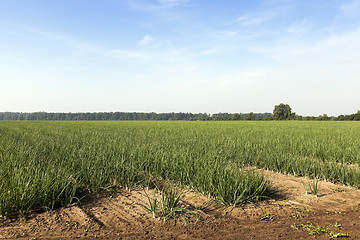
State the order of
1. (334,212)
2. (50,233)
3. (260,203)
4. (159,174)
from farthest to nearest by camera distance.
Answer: (159,174), (260,203), (334,212), (50,233)

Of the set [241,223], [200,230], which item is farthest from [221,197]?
[200,230]

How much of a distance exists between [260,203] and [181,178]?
1.49m

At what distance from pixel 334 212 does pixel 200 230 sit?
77.9 inches

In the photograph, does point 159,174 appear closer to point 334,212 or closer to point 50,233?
point 50,233

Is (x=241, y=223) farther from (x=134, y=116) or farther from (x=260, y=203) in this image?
(x=134, y=116)

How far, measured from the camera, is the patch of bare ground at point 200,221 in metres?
2.53

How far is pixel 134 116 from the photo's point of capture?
17412cm

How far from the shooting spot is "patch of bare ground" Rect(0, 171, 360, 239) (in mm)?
2527

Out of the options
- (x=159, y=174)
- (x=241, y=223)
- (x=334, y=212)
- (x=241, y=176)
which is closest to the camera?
(x=241, y=223)

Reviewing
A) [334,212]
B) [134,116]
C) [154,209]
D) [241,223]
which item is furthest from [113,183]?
[134,116]

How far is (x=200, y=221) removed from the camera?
286cm

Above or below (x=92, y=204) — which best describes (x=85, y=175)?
above

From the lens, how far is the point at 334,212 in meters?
3.08

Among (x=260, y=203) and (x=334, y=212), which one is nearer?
(x=334, y=212)
